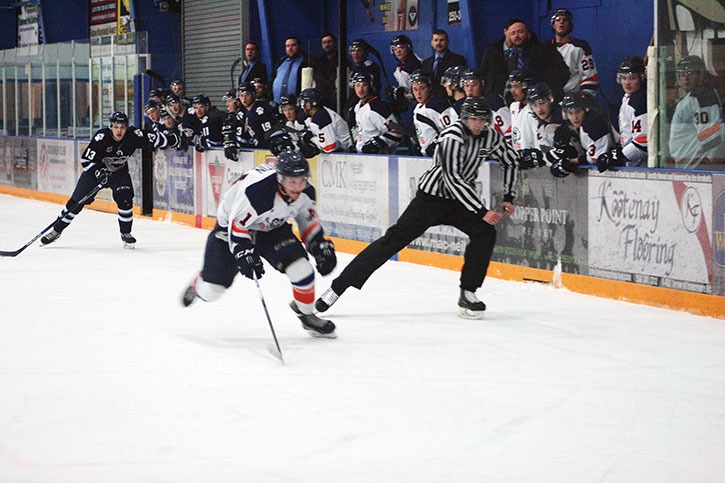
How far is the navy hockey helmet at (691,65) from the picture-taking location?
7734 millimetres

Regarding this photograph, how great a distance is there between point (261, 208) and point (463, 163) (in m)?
1.65

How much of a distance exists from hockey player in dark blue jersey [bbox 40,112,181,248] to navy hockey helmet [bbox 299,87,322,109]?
181 centimetres

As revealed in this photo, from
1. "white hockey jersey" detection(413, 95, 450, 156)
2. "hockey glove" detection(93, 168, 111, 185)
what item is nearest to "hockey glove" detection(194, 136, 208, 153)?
"hockey glove" detection(93, 168, 111, 185)

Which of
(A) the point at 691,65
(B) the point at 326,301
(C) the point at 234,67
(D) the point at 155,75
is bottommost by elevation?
(B) the point at 326,301

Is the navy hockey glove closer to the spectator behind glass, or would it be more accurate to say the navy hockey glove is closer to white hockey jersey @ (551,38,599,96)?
white hockey jersey @ (551,38,599,96)

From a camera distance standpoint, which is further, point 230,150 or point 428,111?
point 230,150

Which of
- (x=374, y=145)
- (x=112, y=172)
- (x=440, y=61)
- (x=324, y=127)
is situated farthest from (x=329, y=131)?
(x=112, y=172)

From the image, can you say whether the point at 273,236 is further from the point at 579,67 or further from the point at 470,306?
the point at 579,67

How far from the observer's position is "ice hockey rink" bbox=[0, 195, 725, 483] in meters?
4.14

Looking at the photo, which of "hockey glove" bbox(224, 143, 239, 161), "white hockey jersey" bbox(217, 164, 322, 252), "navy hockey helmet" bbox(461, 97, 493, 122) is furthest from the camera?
"hockey glove" bbox(224, 143, 239, 161)

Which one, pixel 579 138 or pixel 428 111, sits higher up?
pixel 428 111

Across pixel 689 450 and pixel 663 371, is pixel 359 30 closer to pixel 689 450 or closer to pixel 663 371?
pixel 663 371

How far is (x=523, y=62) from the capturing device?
990cm

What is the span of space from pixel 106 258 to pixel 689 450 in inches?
301
